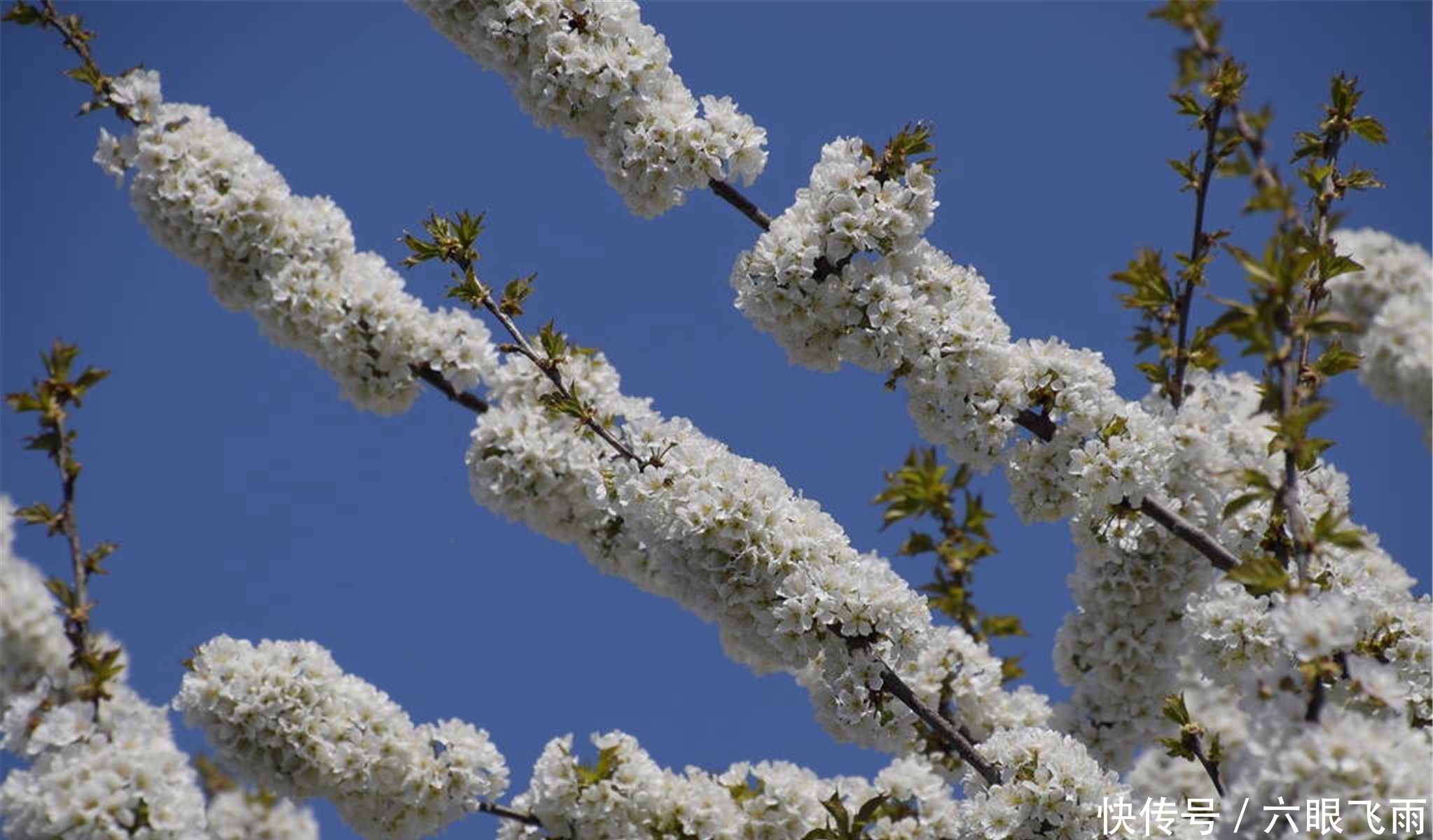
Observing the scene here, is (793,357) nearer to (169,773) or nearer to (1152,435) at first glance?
(1152,435)

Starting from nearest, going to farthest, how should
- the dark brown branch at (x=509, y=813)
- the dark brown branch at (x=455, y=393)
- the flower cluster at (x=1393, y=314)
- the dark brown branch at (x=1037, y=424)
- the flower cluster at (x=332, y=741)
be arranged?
the dark brown branch at (x=1037, y=424)
the flower cluster at (x=332, y=741)
the dark brown branch at (x=509, y=813)
the dark brown branch at (x=455, y=393)
the flower cluster at (x=1393, y=314)

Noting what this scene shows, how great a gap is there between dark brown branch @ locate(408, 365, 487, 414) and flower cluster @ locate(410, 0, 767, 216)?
1643mm

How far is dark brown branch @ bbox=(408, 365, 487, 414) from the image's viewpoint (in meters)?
7.30

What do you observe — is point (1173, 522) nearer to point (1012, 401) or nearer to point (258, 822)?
point (1012, 401)

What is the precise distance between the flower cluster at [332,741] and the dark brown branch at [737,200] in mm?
2744

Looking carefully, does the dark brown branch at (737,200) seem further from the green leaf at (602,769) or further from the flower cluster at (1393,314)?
the flower cluster at (1393,314)

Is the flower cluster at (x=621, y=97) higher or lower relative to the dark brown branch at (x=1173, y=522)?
higher

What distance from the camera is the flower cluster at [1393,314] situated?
9.13 m

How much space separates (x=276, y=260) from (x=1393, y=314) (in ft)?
22.9

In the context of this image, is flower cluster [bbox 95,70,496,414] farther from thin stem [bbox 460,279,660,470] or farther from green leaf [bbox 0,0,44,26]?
thin stem [bbox 460,279,660,470]

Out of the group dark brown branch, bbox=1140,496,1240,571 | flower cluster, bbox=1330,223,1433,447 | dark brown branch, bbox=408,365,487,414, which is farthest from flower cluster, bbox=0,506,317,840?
flower cluster, bbox=1330,223,1433,447

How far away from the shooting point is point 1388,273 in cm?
1024

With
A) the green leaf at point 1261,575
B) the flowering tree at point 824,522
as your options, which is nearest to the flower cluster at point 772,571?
the flowering tree at point 824,522

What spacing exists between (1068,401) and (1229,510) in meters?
1.74
